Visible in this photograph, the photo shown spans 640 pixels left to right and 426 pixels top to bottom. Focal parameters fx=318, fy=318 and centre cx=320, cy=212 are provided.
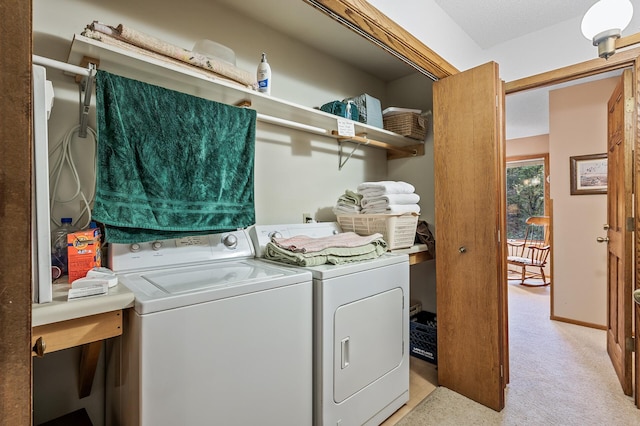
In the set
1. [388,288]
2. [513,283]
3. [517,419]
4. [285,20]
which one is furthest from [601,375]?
[285,20]

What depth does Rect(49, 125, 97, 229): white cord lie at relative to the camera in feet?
4.41

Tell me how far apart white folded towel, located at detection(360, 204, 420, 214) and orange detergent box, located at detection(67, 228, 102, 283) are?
1534 mm

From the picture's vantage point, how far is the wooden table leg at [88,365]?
47.2 inches

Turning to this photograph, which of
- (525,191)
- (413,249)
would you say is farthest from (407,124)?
(525,191)

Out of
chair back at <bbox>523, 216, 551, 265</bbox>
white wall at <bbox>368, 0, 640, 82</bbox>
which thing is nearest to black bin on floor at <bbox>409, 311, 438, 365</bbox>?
white wall at <bbox>368, 0, 640, 82</bbox>

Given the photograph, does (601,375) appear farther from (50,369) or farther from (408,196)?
(50,369)

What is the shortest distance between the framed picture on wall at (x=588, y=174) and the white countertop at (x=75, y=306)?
12.9 ft

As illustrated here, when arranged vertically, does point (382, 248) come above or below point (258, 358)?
above

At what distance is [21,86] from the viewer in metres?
0.42

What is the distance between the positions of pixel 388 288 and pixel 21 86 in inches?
64.9

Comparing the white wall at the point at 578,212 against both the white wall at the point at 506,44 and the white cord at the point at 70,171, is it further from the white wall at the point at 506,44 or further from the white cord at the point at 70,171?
the white cord at the point at 70,171

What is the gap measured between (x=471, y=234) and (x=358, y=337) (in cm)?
96

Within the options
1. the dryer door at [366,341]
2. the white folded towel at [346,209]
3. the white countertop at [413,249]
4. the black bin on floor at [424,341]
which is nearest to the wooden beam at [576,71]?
the white countertop at [413,249]

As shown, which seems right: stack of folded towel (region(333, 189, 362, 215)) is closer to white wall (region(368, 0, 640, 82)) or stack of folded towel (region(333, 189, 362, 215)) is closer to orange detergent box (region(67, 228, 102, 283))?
white wall (region(368, 0, 640, 82))
